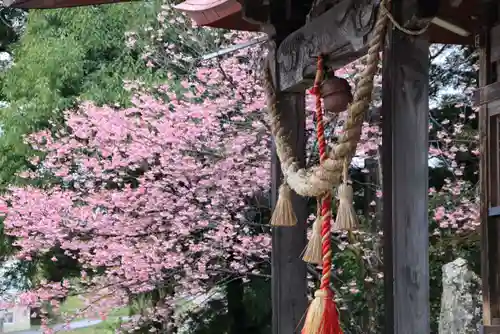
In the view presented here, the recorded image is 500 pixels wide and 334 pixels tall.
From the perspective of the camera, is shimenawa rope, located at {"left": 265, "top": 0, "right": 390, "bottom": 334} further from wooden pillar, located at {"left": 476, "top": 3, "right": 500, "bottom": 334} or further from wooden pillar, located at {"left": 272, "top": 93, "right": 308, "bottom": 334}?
wooden pillar, located at {"left": 476, "top": 3, "right": 500, "bottom": 334}

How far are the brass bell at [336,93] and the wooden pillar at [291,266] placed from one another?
48 centimetres

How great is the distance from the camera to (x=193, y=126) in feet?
18.5

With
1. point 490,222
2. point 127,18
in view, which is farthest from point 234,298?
point 490,222

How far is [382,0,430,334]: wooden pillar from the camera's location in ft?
5.82

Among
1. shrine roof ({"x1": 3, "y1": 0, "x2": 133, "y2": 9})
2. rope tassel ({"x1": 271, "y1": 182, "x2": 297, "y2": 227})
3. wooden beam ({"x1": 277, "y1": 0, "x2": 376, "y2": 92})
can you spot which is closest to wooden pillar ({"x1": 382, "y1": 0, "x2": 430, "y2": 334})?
wooden beam ({"x1": 277, "y1": 0, "x2": 376, "y2": 92})

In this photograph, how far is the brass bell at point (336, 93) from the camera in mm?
2279

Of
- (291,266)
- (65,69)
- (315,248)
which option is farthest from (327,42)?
(65,69)

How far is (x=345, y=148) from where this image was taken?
2.00 m

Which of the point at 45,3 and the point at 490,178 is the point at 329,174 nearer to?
the point at 490,178

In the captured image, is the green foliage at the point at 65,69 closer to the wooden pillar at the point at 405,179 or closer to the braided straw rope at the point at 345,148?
the braided straw rope at the point at 345,148

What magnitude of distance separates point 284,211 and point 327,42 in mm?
691

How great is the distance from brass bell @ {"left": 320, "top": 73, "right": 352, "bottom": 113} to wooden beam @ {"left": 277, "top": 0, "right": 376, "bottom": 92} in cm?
11

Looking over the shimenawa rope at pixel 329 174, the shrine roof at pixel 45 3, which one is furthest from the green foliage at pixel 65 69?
the shimenawa rope at pixel 329 174

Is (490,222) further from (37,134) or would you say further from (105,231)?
(37,134)
